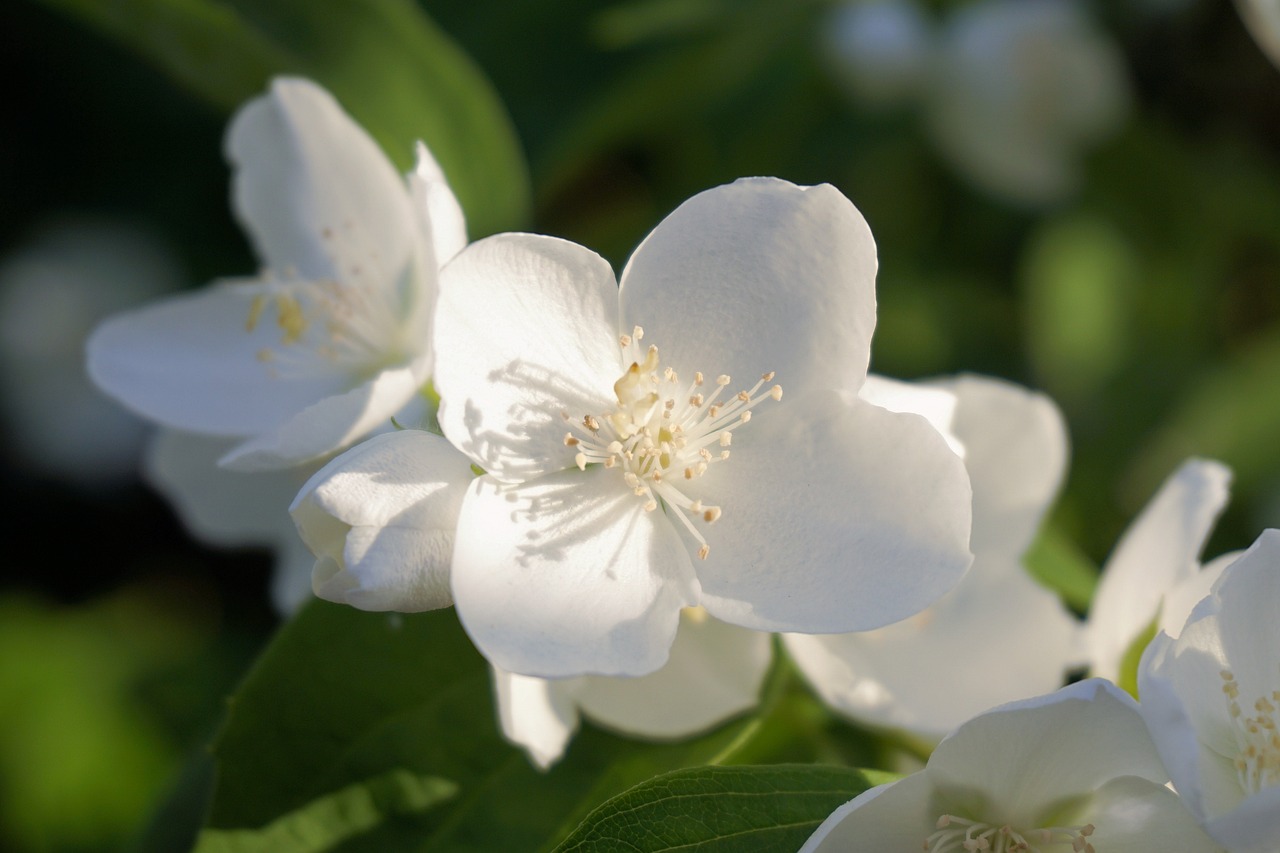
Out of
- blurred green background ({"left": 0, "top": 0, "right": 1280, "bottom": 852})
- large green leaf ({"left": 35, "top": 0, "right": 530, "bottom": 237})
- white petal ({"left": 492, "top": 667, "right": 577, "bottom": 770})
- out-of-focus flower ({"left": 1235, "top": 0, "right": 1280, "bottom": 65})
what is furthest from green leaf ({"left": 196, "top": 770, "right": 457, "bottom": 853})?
out-of-focus flower ({"left": 1235, "top": 0, "right": 1280, "bottom": 65})

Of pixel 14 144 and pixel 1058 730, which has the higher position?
pixel 1058 730

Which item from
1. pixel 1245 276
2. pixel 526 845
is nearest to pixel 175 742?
pixel 526 845

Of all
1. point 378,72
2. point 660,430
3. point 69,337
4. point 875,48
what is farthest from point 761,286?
point 69,337

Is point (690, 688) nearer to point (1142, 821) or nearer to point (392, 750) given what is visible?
point (392, 750)

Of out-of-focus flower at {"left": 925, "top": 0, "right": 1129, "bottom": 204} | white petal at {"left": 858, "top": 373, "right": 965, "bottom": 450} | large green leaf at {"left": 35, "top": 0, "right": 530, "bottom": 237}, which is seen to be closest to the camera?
white petal at {"left": 858, "top": 373, "right": 965, "bottom": 450}

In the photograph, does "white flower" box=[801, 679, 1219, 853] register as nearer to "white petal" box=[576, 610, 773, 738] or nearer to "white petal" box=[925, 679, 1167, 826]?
"white petal" box=[925, 679, 1167, 826]

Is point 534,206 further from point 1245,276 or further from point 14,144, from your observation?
point 1245,276

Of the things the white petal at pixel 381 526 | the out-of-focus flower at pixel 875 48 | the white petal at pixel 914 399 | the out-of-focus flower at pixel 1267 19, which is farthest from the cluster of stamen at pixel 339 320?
the out-of-focus flower at pixel 875 48
